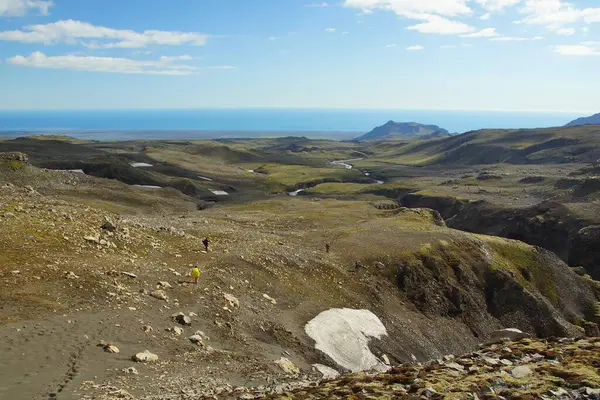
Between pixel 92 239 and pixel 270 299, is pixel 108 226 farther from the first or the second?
pixel 270 299

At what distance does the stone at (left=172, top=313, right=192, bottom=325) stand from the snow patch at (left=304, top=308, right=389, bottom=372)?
42.8 ft

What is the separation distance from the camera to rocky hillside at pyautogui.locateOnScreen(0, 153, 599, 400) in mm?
28672

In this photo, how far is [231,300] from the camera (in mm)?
43719

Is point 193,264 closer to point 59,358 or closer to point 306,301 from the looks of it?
point 306,301

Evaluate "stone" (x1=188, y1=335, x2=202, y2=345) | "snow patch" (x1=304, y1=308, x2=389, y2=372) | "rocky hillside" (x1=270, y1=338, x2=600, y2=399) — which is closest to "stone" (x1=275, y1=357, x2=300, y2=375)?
"stone" (x1=188, y1=335, x2=202, y2=345)

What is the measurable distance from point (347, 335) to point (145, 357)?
78.7ft

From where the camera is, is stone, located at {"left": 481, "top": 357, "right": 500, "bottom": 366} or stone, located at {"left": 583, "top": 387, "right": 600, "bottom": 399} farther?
stone, located at {"left": 481, "top": 357, "right": 500, "bottom": 366}

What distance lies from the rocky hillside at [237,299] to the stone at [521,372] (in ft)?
43.7

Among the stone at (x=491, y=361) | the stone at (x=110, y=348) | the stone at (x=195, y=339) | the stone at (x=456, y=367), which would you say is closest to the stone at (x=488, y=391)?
the stone at (x=456, y=367)

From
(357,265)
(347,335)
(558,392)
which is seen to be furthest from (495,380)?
(357,265)

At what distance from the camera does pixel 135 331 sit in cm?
3284

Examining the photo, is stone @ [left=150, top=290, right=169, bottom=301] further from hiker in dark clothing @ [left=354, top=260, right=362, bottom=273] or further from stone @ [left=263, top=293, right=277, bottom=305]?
hiker in dark clothing @ [left=354, top=260, right=362, bottom=273]

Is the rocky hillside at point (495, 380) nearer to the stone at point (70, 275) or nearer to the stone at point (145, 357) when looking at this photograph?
the stone at point (145, 357)

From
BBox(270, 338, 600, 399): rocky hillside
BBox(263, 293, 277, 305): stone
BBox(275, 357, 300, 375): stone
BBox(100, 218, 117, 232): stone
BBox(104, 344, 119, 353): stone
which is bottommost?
BBox(275, 357, 300, 375): stone
